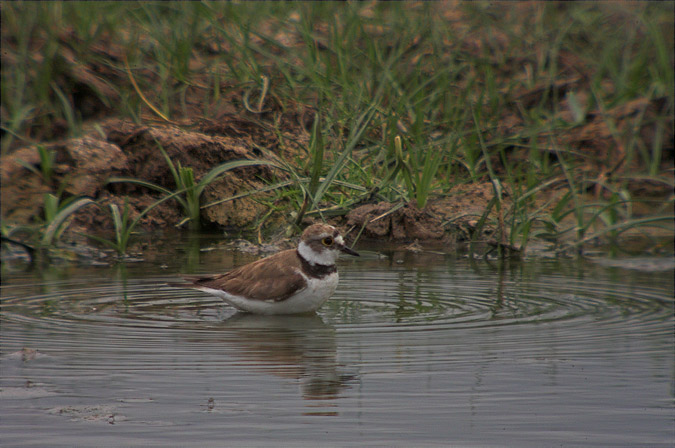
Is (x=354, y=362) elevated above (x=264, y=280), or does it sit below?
below

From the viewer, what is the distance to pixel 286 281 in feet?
21.2

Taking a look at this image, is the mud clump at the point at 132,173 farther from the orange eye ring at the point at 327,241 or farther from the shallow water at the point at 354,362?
the orange eye ring at the point at 327,241

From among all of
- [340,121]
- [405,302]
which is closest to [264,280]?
[405,302]

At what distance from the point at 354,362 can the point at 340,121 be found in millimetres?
5131

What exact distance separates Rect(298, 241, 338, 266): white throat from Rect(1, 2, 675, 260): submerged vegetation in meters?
1.61

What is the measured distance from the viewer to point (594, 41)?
13883mm

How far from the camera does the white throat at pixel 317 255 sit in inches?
261

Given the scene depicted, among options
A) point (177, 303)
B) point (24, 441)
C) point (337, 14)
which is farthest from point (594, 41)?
point (24, 441)

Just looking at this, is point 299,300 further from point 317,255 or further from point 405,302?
point 405,302

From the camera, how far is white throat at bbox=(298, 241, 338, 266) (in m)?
6.64

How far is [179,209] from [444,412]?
20.1 feet

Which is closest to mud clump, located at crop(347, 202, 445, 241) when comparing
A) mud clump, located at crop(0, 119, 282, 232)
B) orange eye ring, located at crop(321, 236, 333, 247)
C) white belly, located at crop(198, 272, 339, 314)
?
mud clump, located at crop(0, 119, 282, 232)

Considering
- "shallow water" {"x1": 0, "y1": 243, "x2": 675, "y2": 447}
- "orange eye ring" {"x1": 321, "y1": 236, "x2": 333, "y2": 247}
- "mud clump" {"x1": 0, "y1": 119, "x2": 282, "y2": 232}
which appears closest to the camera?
"shallow water" {"x1": 0, "y1": 243, "x2": 675, "y2": 447}

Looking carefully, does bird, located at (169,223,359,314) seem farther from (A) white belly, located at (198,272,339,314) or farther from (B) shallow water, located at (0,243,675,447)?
(B) shallow water, located at (0,243,675,447)
